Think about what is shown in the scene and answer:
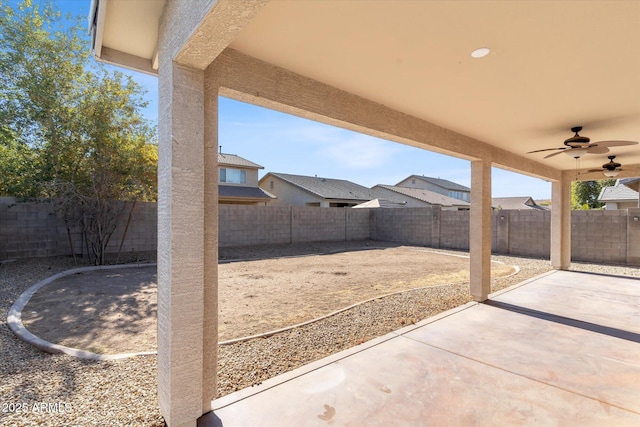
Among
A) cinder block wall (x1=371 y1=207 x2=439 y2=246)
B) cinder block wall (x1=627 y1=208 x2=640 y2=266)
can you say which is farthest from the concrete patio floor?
cinder block wall (x1=371 y1=207 x2=439 y2=246)

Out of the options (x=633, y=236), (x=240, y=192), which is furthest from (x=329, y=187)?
(x=633, y=236)

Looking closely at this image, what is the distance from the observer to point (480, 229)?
16.7 feet

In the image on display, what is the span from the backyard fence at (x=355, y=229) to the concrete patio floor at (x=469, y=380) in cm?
642

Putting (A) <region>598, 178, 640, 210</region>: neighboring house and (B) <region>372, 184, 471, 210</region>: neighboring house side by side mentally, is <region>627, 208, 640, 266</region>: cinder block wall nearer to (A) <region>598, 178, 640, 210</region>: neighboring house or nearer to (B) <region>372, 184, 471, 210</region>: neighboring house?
(A) <region>598, 178, 640, 210</region>: neighboring house

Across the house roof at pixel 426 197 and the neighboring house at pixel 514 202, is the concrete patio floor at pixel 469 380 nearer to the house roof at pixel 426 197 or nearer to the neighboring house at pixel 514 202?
the house roof at pixel 426 197

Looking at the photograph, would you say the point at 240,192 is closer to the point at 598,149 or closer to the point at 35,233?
the point at 35,233

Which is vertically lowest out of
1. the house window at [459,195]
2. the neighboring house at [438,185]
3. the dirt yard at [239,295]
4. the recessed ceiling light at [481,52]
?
the dirt yard at [239,295]

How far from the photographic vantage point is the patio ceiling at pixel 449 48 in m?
1.83

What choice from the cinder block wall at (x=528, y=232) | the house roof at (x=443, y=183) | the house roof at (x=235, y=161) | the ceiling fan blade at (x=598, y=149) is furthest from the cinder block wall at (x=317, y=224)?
the house roof at (x=443, y=183)

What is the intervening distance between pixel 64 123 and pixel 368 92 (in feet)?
25.8

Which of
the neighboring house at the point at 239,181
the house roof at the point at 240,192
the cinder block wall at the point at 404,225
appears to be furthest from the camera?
the neighboring house at the point at 239,181

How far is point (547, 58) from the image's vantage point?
2.37 meters

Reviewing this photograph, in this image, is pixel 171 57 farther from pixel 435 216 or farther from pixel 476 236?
pixel 435 216

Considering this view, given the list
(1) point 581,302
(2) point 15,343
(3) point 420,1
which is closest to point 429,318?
(1) point 581,302
